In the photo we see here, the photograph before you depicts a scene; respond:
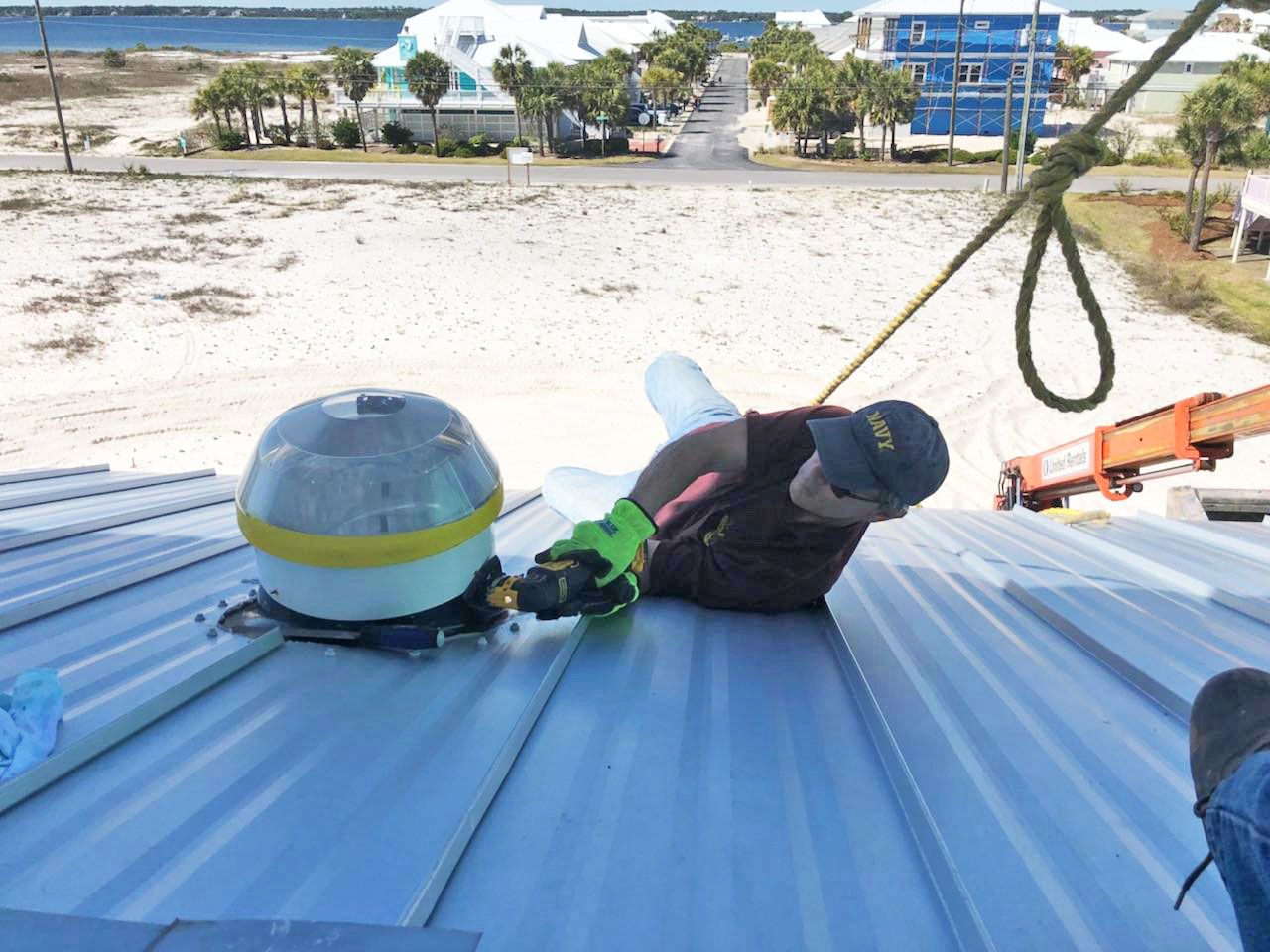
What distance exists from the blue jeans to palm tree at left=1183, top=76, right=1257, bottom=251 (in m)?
22.7

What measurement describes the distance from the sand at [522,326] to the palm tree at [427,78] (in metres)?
16.7

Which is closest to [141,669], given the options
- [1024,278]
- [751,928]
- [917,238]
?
[751,928]

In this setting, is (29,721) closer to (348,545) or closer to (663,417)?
(348,545)

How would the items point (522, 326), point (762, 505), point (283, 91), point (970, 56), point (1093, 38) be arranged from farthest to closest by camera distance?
point (1093, 38)
point (970, 56)
point (283, 91)
point (522, 326)
point (762, 505)

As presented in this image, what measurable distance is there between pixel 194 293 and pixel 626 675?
15.8 meters

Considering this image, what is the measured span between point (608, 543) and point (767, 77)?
205ft

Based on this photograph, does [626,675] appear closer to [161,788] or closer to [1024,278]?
[161,788]

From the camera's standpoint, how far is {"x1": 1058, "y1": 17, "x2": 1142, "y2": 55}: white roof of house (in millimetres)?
60594

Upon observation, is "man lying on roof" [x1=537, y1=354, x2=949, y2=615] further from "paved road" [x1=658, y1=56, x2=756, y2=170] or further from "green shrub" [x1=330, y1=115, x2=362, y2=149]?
"green shrub" [x1=330, y1=115, x2=362, y2=149]

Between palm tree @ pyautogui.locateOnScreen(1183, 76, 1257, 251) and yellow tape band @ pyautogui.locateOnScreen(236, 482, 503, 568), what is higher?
palm tree @ pyautogui.locateOnScreen(1183, 76, 1257, 251)

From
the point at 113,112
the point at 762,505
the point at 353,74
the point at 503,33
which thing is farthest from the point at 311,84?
the point at 762,505

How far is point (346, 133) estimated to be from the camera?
38781 millimetres

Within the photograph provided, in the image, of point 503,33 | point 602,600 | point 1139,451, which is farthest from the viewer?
point 503,33

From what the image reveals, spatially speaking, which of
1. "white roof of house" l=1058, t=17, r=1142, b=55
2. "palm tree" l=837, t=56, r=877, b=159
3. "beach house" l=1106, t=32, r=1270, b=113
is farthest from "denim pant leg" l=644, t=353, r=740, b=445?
"white roof of house" l=1058, t=17, r=1142, b=55
